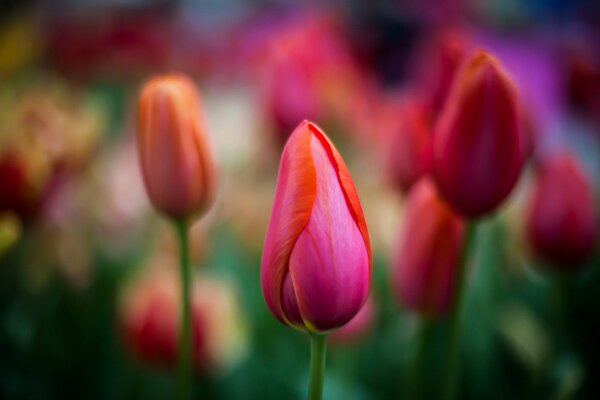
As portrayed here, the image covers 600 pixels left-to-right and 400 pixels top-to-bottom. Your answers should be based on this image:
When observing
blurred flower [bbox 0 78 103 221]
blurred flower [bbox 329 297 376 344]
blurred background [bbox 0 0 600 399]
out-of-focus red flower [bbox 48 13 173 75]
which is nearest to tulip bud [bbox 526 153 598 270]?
blurred background [bbox 0 0 600 399]

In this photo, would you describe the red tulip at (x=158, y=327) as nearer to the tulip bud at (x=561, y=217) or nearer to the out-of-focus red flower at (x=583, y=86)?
the tulip bud at (x=561, y=217)

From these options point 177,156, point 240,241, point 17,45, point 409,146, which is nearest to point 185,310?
point 177,156

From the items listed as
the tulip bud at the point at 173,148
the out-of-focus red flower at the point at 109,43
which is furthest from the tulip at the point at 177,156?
the out-of-focus red flower at the point at 109,43

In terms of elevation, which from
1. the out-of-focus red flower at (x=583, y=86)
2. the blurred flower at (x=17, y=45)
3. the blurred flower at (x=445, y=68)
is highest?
the blurred flower at (x=17, y=45)

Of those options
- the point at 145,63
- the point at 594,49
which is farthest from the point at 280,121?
the point at 594,49

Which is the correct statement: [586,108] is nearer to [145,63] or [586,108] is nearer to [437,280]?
[437,280]

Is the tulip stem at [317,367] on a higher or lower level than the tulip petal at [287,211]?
lower

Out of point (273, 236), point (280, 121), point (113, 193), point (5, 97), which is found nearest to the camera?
point (273, 236)

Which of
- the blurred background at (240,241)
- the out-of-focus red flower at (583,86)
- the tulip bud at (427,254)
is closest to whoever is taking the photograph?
the tulip bud at (427,254)
